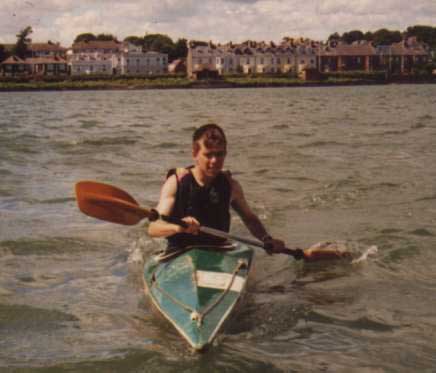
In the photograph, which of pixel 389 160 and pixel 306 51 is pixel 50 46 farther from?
pixel 389 160

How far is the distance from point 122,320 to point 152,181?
306 inches

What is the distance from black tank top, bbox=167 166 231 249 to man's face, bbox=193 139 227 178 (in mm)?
156

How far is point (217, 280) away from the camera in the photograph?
5.27 metres

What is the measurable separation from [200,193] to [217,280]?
963mm

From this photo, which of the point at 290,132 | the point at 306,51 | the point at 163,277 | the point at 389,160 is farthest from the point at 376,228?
the point at 306,51

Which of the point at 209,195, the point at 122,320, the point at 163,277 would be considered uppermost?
the point at 209,195

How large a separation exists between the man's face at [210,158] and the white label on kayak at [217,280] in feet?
3.08

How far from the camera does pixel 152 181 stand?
1345 cm

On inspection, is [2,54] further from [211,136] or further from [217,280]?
[217,280]

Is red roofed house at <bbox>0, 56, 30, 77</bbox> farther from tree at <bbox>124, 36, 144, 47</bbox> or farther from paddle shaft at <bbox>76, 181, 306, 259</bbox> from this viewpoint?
paddle shaft at <bbox>76, 181, 306, 259</bbox>

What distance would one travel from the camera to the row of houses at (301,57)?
12950 cm

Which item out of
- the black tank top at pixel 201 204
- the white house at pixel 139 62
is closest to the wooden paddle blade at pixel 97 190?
the black tank top at pixel 201 204

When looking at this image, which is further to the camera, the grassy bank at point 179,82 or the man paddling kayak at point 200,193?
the grassy bank at point 179,82

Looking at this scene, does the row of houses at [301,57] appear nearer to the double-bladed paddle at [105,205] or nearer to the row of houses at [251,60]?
the row of houses at [251,60]
